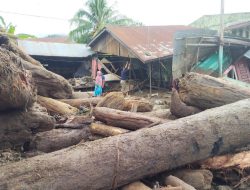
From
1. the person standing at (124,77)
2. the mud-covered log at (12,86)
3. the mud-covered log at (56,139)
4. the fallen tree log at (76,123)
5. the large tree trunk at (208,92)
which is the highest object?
the mud-covered log at (12,86)

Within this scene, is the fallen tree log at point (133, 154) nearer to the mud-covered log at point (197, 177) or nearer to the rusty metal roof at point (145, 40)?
the mud-covered log at point (197, 177)

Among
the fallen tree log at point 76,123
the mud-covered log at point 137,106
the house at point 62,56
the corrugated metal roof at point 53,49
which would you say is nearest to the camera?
the fallen tree log at point 76,123

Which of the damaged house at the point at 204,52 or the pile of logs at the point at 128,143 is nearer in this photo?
the pile of logs at the point at 128,143

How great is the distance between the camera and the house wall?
1552 centimetres

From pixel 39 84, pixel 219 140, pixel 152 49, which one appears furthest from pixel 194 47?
pixel 219 140

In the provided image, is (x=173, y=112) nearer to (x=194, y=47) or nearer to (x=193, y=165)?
(x=193, y=165)

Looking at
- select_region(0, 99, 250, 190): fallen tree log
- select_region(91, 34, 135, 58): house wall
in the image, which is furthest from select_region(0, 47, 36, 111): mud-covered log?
select_region(91, 34, 135, 58): house wall

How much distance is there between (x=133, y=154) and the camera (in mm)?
3916

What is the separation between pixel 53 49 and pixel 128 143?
46.2ft

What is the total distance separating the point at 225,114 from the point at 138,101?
7.32ft

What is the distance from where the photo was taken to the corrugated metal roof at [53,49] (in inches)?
637

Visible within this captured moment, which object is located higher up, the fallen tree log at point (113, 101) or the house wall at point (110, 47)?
the house wall at point (110, 47)

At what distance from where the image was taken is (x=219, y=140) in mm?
4570

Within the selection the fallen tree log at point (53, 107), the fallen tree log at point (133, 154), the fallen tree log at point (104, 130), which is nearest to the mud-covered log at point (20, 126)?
the fallen tree log at point (104, 130)
